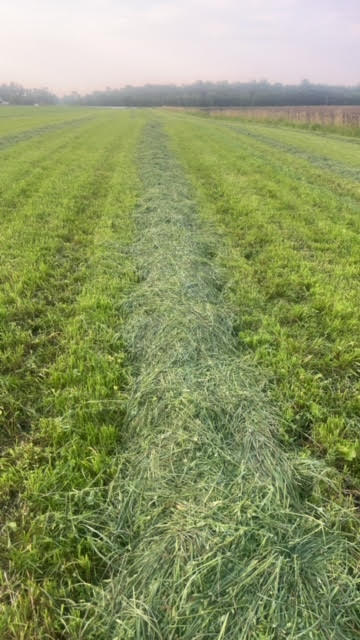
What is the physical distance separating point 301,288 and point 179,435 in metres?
2.87

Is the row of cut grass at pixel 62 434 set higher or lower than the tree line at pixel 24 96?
lower

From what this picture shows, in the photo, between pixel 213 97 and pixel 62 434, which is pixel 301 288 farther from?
pixel 213 97

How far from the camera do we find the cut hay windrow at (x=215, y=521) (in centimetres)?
150

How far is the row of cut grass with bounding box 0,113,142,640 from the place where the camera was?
166 cm

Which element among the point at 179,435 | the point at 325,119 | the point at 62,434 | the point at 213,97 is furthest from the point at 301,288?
the point at 213,97

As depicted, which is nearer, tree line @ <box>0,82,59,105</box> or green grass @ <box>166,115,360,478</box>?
green grass @ <box>166,115,360,478</box>

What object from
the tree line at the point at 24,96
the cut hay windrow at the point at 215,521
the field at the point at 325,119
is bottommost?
the cut hay windrow at the point at 215,521

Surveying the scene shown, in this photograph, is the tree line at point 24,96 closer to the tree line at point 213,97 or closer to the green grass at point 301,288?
the tree line at point 213,97

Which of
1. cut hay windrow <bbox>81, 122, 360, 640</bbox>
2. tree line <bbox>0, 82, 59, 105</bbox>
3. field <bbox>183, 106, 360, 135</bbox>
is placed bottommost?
cut hay windrow <bbox>81, 122, 360, 640</bbox>

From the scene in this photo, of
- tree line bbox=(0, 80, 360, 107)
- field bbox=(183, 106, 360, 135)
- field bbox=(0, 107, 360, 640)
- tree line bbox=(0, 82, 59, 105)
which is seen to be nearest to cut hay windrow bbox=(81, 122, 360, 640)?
field bbox=(0, 107, 360, 640)

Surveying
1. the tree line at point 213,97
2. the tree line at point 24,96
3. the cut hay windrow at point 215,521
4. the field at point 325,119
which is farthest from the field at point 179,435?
the tree line at point 24,96

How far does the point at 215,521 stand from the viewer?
5.80 ft

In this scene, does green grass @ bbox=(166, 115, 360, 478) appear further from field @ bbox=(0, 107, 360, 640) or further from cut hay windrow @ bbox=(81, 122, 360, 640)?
cut hay windrow @ bbox=(81, 122, 360, 640)

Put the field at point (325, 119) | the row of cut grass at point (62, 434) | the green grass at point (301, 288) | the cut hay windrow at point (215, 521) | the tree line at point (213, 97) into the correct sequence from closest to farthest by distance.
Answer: the cut hay windrow at point (215, 521), the row of cut grass at point (62, 434), the green grass at point (301, 288), the field at point (325, 119), the tree line at point (213, 97)
